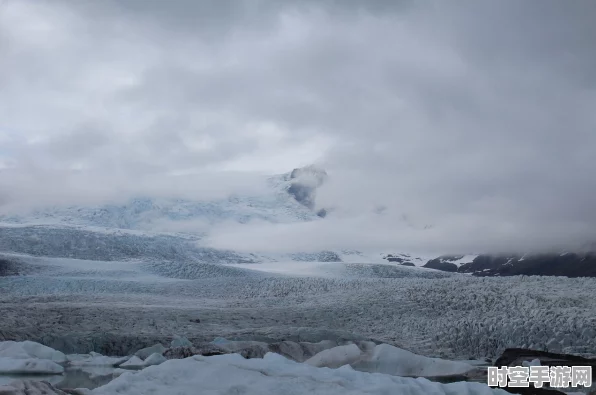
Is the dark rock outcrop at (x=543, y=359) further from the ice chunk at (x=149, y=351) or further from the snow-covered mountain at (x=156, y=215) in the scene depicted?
the snow-covered mountain at (x=156, y=215)

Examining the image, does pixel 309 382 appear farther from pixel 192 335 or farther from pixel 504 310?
pixel 504 310

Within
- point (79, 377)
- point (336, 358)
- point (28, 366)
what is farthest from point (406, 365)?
point (28, 366)

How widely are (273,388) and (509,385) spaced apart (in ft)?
13.1

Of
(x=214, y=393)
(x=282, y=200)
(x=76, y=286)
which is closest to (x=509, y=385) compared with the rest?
(x=214, y=393)

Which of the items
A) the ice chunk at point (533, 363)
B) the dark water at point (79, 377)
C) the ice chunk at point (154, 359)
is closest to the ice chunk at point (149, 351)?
the dark water at point (79, 377)

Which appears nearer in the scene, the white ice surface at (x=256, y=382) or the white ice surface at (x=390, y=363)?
the white ice surface at (x=256, y=382)

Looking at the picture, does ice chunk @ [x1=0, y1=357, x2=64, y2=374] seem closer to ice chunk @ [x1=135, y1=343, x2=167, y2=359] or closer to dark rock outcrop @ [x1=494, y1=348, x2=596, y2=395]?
ice chunk @ [x1=135, y1=343, x2=167, y2=359]

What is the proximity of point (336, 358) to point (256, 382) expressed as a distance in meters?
4.34

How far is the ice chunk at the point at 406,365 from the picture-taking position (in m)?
11.3

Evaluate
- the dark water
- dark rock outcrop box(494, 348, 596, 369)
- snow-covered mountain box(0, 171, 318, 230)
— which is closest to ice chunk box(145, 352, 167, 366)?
the dark water

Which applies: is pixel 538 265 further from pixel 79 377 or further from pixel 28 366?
pixel 28 366

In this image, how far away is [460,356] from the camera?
14.8 metres

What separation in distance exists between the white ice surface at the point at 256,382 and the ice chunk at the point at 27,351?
6.21 m

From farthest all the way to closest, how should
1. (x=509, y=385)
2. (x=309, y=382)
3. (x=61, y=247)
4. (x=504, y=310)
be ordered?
(x=61, y=247)
(x=504, y=310)
(x=509, y=385)
(x=309, y=382)
